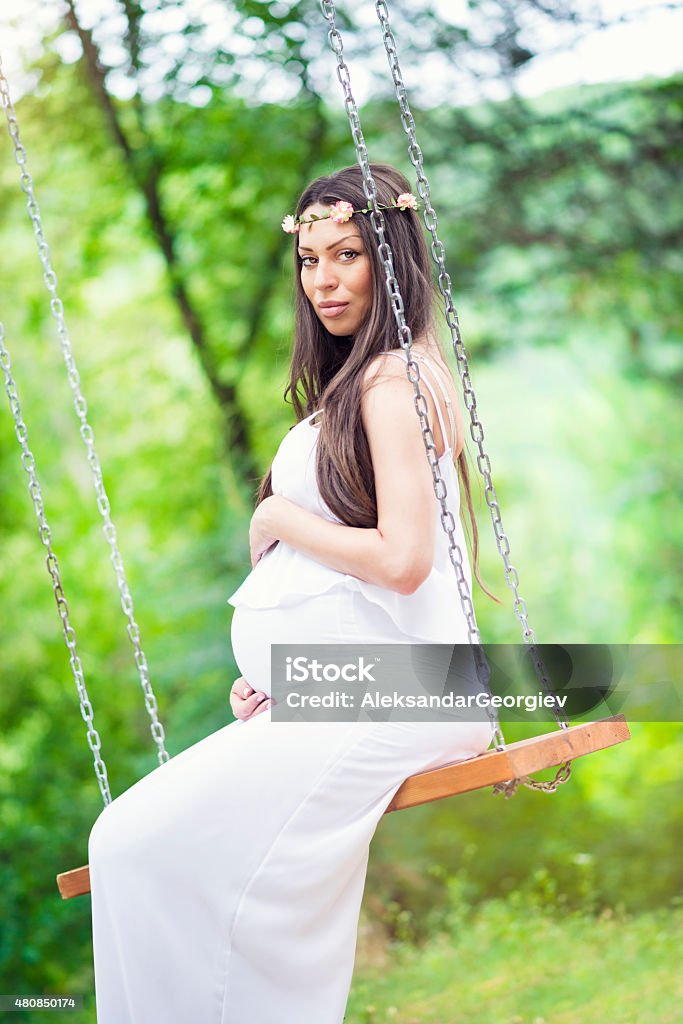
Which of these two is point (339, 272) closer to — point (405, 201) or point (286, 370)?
point (405, 201)

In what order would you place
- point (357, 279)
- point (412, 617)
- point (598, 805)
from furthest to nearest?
A: point (598, 805), point (357, 279), point (412, 617)

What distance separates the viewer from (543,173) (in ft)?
18.2

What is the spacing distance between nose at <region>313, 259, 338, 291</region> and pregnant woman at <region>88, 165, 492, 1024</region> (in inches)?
4.3

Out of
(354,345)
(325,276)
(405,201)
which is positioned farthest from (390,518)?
(405,201)

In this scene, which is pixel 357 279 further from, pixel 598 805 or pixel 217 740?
pixel 598 805

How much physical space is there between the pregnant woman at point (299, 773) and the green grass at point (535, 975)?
6.28 ft

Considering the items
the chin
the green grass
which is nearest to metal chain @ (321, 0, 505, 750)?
the chin

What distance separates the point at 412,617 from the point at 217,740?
392 mm

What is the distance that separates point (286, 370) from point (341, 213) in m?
3.55

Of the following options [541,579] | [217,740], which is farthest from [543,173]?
[217,740]

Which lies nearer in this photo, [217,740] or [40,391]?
[217,740]

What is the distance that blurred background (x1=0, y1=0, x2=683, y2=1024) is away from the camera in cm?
511

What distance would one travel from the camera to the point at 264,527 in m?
1.97

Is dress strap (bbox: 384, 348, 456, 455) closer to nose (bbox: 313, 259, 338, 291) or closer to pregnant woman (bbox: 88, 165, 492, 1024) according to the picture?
pregnant woman (bbox: 88, 165, 492, 1024)
